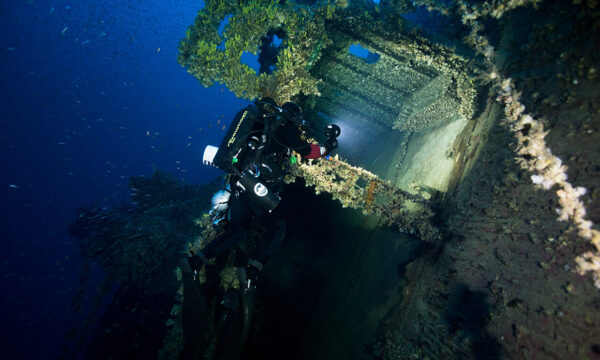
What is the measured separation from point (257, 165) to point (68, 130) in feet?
144

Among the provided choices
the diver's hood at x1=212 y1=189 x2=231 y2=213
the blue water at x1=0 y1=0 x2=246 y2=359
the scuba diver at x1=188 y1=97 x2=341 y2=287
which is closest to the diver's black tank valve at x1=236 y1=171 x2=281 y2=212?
the scuba diver at x1=188 y1=97 x2=341 y2=287

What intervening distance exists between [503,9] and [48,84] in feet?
456

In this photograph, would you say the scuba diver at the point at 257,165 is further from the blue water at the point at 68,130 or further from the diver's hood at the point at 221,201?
the blue water at the point at 68,130

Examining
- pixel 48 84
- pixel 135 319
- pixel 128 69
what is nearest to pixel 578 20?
pixel 135 319

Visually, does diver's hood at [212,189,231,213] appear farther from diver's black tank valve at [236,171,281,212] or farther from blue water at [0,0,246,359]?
blue water at [0,0,246,359]

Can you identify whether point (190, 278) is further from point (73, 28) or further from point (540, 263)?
point (73, 28)

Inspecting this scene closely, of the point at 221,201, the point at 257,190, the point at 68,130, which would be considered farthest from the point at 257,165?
the point at 68,130

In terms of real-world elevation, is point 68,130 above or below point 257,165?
below

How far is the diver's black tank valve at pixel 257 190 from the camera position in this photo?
3242 mm

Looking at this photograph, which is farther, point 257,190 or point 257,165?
point 257,165

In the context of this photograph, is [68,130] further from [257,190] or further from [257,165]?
[257,190]

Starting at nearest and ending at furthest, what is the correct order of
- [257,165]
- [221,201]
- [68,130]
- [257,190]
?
[257,190] → [257,165] → [221,201] → [68,130]

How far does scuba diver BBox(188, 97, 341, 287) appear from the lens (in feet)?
11.0

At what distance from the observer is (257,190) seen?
3.24 metres
